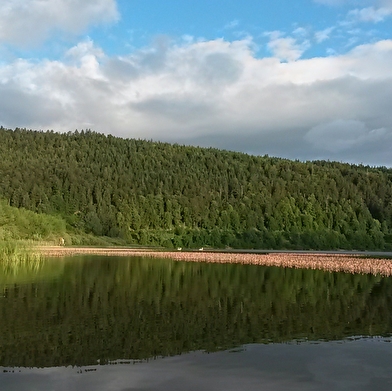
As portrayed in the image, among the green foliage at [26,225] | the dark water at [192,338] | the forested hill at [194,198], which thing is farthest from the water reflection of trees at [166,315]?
the forested hill at [194,198]

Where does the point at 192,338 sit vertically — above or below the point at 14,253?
below

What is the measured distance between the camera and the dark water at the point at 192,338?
13.9m

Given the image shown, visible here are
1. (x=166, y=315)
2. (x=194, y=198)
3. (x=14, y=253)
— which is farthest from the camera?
(x=194, y=198)

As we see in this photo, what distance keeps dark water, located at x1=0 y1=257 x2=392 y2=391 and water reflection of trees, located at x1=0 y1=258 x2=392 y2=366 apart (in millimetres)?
46

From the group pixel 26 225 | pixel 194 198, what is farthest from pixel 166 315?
pixel 194 198

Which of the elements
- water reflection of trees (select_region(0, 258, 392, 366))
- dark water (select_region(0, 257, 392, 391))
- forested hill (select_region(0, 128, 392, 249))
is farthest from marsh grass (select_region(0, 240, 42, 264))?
forested hill (select_region(0, 128, 392, 249))

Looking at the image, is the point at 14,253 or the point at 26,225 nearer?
the point at 14,253

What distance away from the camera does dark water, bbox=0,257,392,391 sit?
13.9 m

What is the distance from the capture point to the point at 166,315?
74.4 ft

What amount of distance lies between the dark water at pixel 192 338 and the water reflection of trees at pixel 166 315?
0.15 ft

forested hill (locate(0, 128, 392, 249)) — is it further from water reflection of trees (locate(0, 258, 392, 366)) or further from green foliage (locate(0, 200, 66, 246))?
water reflection of trees (locate(0, 258, 392, 366))

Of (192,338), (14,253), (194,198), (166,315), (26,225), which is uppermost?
(194,198)

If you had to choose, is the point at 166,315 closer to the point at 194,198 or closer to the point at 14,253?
the point at 14,253

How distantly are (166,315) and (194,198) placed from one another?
476 ft
